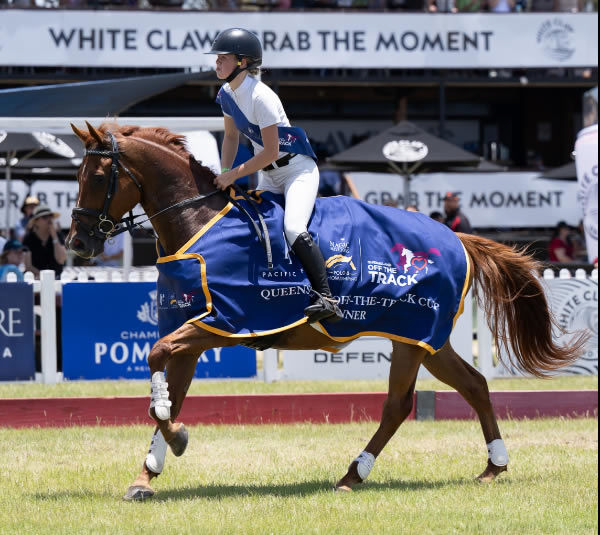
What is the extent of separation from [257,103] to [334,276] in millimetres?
1082

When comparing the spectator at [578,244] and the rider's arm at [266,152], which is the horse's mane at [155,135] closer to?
the rider's arm at [266,152]

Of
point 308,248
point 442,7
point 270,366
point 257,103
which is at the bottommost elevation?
point 270,366

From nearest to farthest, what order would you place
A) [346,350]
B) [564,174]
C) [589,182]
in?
[346,350], [589,182], [564,174]

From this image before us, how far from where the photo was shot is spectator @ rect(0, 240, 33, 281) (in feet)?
37.5

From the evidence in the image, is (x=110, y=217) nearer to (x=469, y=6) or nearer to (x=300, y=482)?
(x=300, y=482)

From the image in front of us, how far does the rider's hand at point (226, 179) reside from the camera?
20.7 ft

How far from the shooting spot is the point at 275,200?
21.3 ft

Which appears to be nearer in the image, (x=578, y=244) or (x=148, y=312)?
(x=148, y=312)

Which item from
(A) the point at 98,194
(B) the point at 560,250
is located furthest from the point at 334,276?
(B) the point at 560,250

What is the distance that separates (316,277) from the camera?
20.5 feet

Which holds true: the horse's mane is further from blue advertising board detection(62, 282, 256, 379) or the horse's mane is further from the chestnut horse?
blue advertising board detection(62, 282, 256, 379)

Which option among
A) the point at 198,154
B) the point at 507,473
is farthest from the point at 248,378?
the point at 507,473

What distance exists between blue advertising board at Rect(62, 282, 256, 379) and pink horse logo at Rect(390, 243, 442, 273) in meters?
4.23

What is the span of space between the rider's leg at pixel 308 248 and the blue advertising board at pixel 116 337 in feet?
14.8
